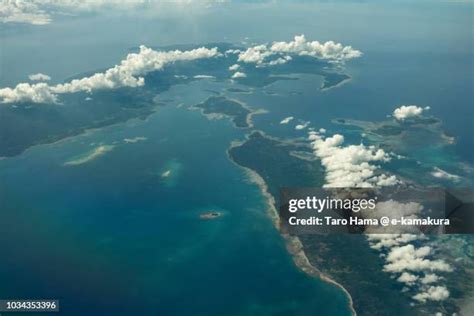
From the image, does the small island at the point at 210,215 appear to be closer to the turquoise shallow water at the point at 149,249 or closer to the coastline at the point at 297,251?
the turquoise shallow water at the point at 149,249

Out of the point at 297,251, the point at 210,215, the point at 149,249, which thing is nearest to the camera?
the point at 297,251

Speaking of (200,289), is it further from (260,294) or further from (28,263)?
(28,263)

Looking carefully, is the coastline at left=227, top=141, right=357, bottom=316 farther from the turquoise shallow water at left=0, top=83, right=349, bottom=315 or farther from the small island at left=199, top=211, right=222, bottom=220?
the small island at left=199, top=211, right=222, bottom=220

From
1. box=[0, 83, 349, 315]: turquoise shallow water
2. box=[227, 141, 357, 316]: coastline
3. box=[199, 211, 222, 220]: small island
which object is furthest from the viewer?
box=[199, 211, 222, 220]: small island

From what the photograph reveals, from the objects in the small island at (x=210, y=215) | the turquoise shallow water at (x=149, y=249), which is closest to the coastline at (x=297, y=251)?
the turquoise shallow water at (x=149, y=249)

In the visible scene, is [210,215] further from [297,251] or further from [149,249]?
[297,251]

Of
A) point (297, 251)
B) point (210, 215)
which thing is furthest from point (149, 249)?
point (297, 251)

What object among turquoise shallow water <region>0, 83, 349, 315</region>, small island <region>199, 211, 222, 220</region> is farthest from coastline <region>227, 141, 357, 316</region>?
small island <region>199, 211, 222, 220</region>

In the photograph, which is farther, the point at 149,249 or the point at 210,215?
the point at 210,215

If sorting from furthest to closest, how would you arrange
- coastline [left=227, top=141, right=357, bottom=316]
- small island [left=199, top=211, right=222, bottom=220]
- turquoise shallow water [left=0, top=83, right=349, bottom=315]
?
small island [left=199, top=211, right=222, bottom=220] → coastline [left=227, top=141, right=357, bottom=316] → turquoise shallow water [left=0, top=83, right=349, bottom=315]
